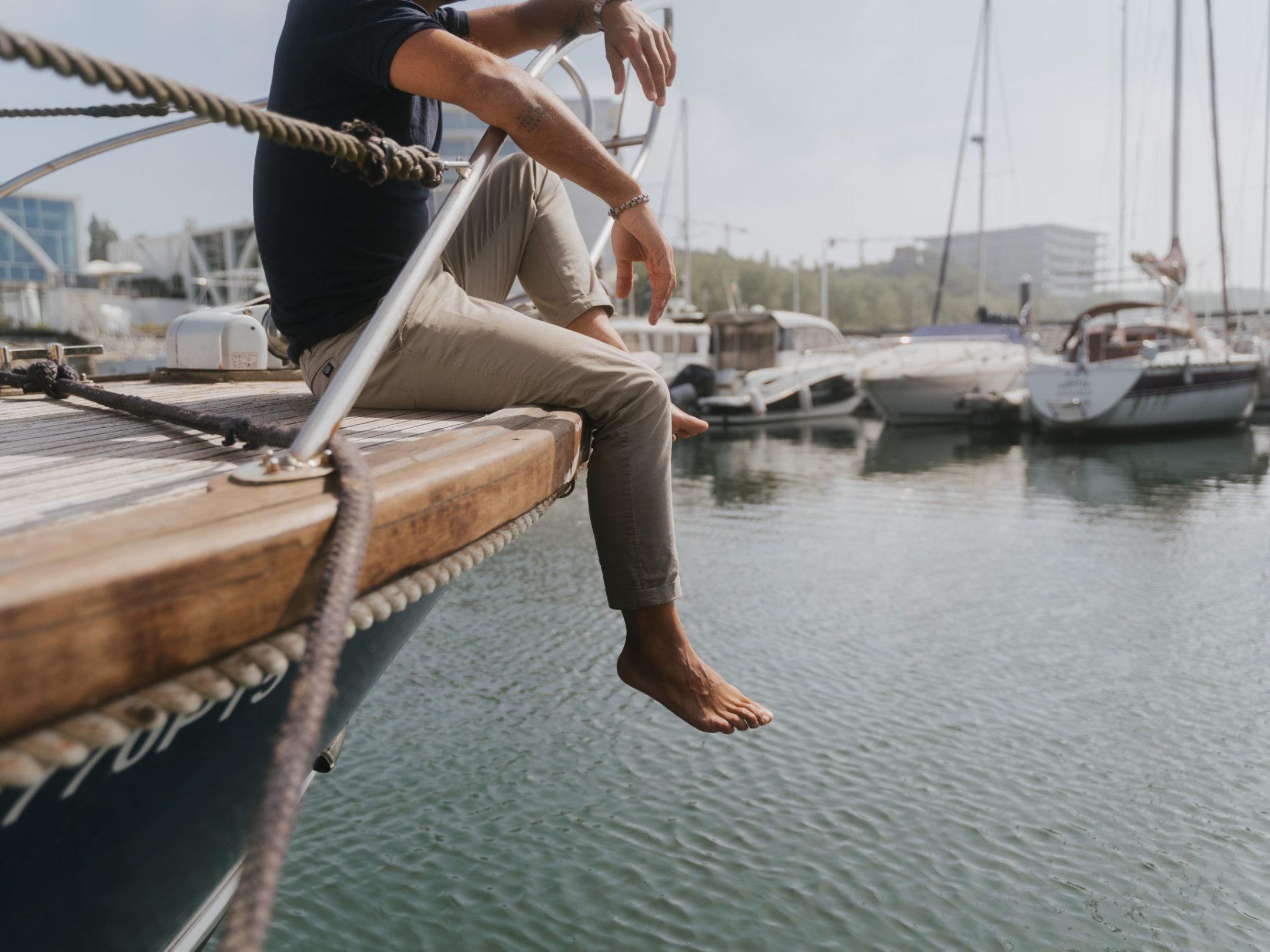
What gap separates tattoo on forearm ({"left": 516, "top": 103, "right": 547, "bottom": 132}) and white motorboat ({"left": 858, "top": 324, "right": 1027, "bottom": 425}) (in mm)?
21978

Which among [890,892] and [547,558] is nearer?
[890,892]

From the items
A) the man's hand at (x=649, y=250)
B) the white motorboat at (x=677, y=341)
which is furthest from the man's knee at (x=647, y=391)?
the white motorboat at (x=677, y=341)

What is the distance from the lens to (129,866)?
143cm

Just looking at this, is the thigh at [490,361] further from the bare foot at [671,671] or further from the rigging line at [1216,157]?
the rigging line at [1216,157]

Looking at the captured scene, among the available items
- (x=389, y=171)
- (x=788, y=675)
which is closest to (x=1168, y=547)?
(x=788, y=675)

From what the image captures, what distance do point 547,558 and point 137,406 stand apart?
739cm

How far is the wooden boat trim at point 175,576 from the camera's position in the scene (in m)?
0.87

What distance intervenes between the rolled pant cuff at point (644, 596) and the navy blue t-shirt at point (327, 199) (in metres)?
0.89

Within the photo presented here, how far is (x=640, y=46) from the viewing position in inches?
97.0

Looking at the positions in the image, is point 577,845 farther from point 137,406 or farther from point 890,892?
point 137,406

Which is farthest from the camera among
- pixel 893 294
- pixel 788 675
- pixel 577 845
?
pixel 893 294

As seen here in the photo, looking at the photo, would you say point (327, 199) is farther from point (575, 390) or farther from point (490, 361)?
point (575, 390)

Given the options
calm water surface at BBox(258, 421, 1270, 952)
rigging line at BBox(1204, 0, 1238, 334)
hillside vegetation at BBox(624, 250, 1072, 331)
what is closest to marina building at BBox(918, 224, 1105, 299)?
hillside vegetation at BBox(624, 250, 1072, 331)

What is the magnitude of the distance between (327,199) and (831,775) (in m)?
3.67
